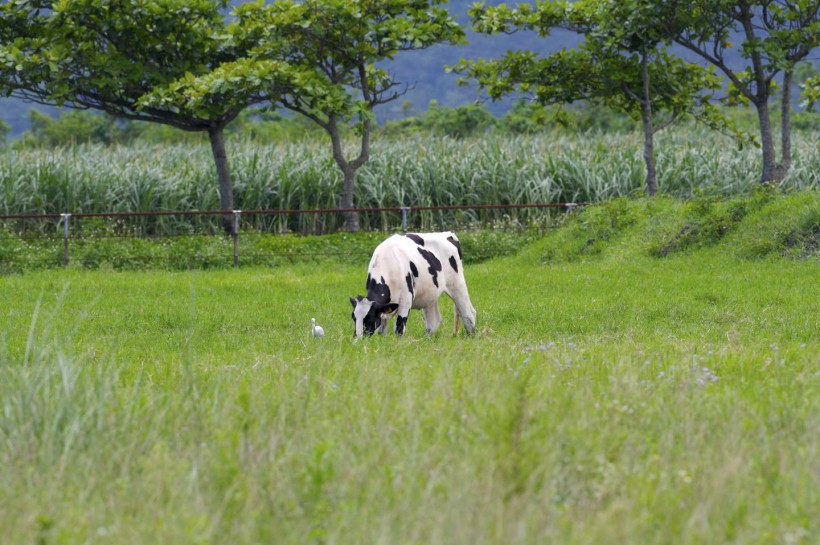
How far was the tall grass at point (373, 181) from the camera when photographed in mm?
24047

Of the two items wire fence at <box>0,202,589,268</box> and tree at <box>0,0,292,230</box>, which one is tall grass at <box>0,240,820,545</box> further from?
tree at <box>0,0,292,230</box>

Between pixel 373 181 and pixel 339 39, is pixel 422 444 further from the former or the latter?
pixel 373 181

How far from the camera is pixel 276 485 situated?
182 inches

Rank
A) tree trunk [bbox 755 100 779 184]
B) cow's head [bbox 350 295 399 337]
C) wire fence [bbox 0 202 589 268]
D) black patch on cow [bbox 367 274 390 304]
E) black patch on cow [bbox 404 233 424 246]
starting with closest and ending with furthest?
1. cow's head [bbox 350 295 399 337]
2. black patch on cow [bbox 367 274 390 304]
3. black patch on cow [bbox 404 233 424 246]
4. wire fence [bbox 0 202 589 268]
5. tree trunk [bbox 755 100 779 184]

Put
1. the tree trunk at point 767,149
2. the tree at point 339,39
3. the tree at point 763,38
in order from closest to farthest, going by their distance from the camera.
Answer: the tree at point 763,38
the tree at point 339,39
the tree trunk at point 767,149

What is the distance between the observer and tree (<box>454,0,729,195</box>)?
21.2 metres

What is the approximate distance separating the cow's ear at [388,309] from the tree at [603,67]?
12.2 metres

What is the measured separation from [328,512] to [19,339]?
24.2 feet

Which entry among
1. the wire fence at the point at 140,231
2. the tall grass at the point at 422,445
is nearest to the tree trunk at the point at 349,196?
the wire fence at the point at 140,231

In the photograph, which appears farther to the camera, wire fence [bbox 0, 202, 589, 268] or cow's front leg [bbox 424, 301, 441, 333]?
wire fence [bbox 0, 202, 589, 268]

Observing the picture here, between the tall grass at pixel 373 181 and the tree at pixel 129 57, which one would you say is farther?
the tall grass at pixel 373 181

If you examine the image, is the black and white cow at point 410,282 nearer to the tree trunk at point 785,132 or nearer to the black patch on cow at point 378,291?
the black patch on cow at point 378,291

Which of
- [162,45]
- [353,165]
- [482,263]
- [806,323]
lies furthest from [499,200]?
[806,323]

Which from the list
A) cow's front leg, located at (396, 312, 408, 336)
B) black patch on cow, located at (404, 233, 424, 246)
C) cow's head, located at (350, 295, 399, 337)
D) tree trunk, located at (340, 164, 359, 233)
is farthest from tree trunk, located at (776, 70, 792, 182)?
cow's head, located at (350, 295, 399, 337)
